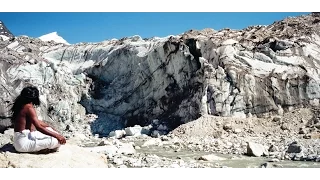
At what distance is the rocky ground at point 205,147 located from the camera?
565 centimetres

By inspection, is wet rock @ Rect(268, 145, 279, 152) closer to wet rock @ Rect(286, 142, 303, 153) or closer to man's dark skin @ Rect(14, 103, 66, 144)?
wet rock @ Rect(286, 142, 303, 153)

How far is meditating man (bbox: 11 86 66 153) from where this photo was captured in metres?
5.12

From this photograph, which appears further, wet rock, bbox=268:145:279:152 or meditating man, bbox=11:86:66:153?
wet rock, bbox=268:145:279:152

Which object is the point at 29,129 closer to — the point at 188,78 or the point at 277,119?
the point at 277,119

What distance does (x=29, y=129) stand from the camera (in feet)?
17.0

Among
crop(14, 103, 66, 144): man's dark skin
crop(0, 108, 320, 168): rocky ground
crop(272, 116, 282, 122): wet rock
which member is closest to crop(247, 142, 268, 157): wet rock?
crop(0, 108, 320, 168): rocky ground

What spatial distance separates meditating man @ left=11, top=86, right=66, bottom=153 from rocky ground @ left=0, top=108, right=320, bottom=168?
0.15 m

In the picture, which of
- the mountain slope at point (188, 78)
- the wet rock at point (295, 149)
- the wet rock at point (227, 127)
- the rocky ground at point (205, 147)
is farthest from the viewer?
the mountain slope at point (188, 78)

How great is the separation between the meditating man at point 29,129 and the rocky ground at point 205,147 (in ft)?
0.50

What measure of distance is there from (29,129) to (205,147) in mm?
7499

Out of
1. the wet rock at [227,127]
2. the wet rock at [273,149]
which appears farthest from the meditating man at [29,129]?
the wet rock at [227,127]

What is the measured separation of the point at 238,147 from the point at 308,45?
8473 millimetres

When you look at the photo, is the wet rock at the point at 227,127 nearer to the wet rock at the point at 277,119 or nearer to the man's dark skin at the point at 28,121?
the wet rock at the point at 277,119
